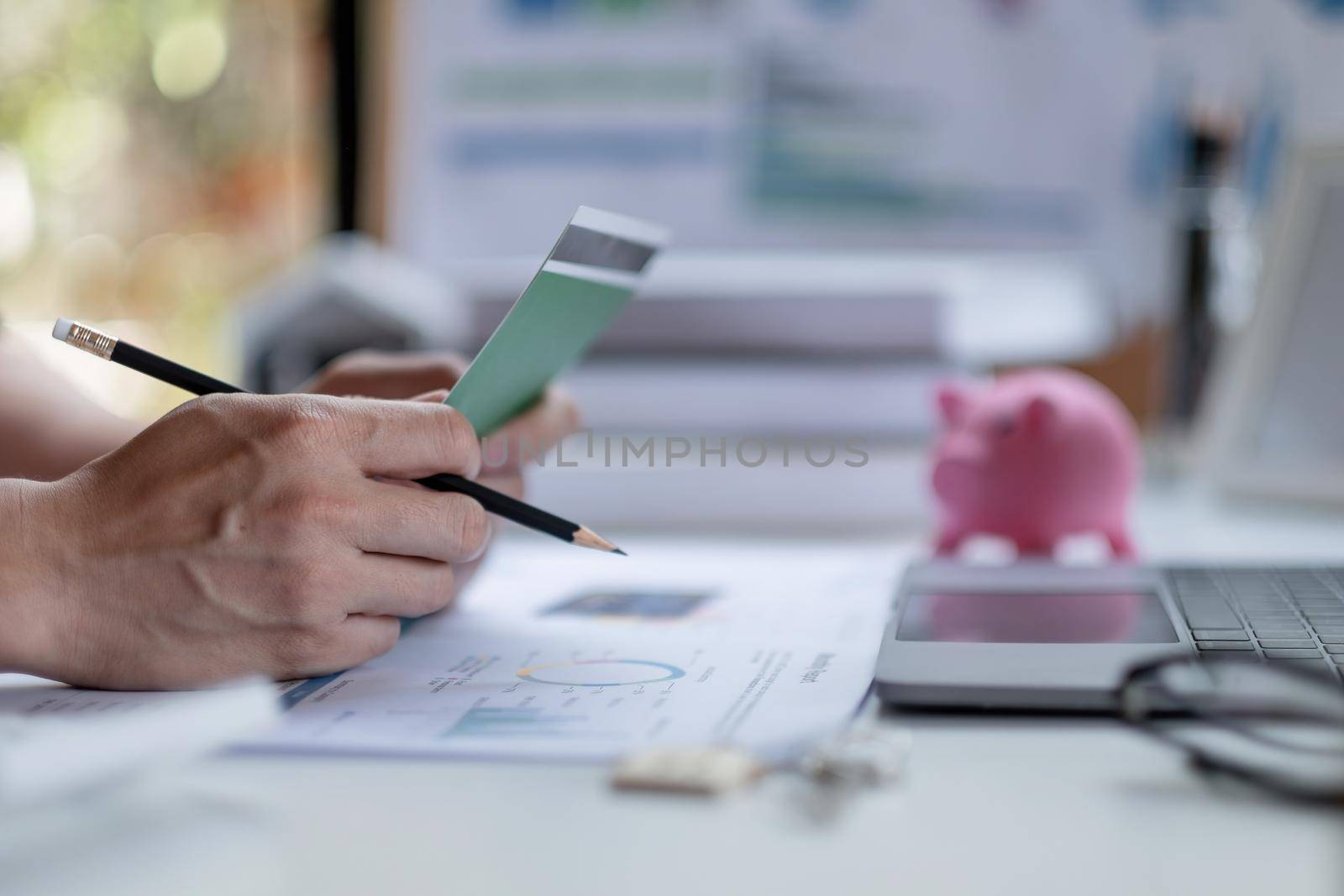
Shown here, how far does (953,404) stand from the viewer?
780mm

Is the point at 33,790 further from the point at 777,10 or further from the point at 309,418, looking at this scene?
the point at 777,10

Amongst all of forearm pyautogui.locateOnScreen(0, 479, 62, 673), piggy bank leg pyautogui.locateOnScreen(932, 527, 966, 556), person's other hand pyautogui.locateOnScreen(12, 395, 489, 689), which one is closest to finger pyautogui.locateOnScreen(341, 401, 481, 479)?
person's other hand pyautogui.locateOnScreen(12, 395, 489, 689)

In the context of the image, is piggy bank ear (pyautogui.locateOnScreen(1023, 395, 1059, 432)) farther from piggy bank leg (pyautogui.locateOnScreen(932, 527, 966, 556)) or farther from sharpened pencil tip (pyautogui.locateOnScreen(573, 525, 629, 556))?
sharpened pencil tip (pyautogui.locateOnScreen(573, 525, 629, 556))

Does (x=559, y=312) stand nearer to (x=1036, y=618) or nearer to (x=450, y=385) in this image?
(x=450, y=385)

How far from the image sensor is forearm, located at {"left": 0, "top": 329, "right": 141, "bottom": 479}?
2.25 feet

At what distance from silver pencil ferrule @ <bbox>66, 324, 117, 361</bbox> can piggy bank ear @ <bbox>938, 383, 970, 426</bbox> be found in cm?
50

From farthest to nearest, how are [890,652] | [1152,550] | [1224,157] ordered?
[1224,157] → [1152,550] → [890,652]

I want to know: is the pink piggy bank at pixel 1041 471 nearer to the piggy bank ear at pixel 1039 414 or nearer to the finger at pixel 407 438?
the piggy bank ear at pixel 1039 414

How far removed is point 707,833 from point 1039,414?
0.47 metres

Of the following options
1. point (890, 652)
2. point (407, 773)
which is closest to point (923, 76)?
point (890, 652)

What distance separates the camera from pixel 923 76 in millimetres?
1278

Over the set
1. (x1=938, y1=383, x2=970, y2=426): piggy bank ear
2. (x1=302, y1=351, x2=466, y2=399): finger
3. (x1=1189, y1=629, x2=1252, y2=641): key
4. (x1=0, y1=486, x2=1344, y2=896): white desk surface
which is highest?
(x1=302, y1=351, x2=466, y2=399): finger

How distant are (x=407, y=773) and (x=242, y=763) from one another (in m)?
0.06

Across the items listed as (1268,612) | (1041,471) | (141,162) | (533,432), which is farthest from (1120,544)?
(141,162)
